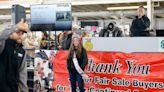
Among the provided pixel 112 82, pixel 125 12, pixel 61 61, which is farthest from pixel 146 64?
pixel 125 12

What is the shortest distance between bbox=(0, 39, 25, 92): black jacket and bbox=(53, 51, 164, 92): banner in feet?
14.0

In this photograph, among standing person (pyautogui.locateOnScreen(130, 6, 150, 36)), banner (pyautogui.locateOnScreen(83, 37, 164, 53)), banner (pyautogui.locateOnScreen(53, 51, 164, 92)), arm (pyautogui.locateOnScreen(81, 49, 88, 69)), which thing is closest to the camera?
banner (pyautogui.locateOnScreen(53, 51, 164, 92))

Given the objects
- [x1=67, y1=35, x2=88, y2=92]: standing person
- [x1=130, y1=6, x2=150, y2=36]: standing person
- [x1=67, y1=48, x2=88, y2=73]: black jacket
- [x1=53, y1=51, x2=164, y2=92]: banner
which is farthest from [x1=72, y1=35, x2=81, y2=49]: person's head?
[x1=130, y1=6, x2=150, y2=36]: standing person

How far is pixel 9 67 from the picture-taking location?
11.9ft

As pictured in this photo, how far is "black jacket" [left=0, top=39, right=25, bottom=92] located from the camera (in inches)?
141

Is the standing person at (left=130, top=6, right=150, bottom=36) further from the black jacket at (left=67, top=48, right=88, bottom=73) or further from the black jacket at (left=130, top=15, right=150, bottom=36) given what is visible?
the black jacket at (left=67, top=48, right=88, bottom=73)

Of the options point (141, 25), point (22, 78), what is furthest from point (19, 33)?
point (141, 25)

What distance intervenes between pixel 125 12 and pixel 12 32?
834 inches

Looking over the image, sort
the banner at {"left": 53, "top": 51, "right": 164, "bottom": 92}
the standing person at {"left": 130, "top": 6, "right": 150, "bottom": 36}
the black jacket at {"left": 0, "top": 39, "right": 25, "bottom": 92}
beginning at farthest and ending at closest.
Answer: the standing person at {"left": 130, "top": 6, "right": 150, "bottom": 36}, the banner at {"left": 53, "top": 51, "right": 164, "bottom": 92}, the black jacket at {"left": 0, "top": 39, "right": 25, "bottom": 92}

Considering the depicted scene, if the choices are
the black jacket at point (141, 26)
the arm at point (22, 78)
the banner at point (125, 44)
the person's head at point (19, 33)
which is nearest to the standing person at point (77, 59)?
the banner at point (125, 44)

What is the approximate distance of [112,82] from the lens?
25.9 feet

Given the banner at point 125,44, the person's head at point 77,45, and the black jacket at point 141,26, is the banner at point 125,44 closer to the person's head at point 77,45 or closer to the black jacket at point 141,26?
the person's head at point 77,45

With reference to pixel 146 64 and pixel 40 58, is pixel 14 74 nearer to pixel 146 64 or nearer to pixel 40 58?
pixel 146 64

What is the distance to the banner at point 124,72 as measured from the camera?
7.44 metres
